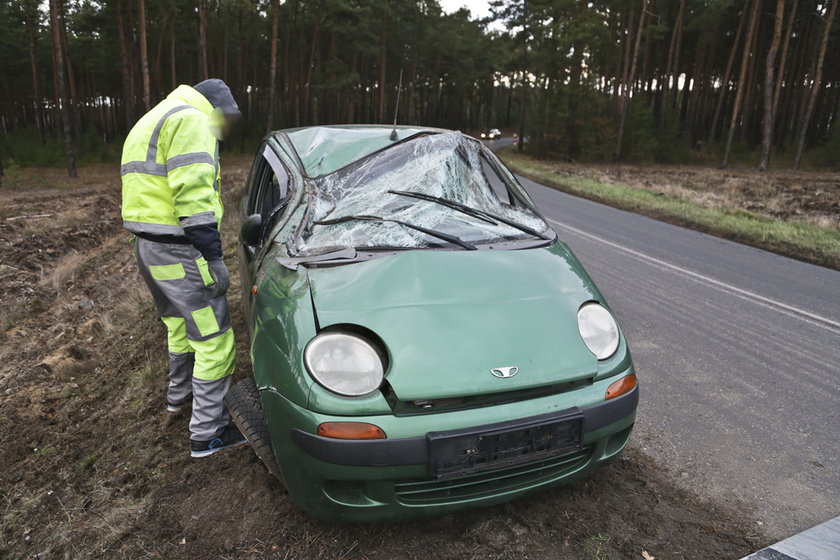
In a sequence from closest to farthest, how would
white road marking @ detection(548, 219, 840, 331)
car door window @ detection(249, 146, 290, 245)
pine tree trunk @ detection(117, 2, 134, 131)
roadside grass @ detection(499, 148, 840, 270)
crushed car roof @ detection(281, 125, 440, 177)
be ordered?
car door window @ detection(249, 146, 290, 245) < crushed car roof @ detection(281, 125, 440, 177) < white road marking @ detection(548, 219, 840, 331) < roadside grass @ detection(499, 148, 840, 270) < pine tree trunk @ detection(117, 2, 134, 131)

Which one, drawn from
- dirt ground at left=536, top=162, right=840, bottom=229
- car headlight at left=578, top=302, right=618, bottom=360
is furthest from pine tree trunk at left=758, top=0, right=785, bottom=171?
car headlight at left=578, top=302, right=618, bottom=360

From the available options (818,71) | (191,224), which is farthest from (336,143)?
(818,71)

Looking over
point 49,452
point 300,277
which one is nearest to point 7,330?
point 49,452

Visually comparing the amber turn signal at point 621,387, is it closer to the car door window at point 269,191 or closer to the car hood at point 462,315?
the car hood at point 462,315

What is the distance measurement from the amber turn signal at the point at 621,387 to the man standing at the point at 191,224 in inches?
82.4

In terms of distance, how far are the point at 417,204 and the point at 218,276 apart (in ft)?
4.10

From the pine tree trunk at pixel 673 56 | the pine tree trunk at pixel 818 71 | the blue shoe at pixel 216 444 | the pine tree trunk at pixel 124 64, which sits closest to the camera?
the blue shoe at pixel 216 444

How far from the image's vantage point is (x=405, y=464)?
1.89m

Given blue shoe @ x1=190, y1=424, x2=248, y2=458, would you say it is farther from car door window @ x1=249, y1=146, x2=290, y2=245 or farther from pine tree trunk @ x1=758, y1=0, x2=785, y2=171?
pine tree trunk @ x1=758, y1=0, x2=785, y2=171

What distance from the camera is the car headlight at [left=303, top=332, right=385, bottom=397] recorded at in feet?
6.53

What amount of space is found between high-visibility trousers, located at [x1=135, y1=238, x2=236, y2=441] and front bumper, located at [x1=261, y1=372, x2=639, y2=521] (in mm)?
939

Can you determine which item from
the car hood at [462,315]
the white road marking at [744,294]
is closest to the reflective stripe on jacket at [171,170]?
the car hood at [462,315]

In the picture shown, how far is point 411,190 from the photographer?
3199mm

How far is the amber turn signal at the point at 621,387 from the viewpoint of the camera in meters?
2.22
